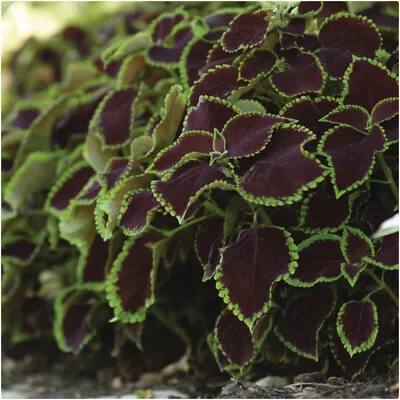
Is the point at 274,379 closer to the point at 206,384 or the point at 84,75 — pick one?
the point at 206,384

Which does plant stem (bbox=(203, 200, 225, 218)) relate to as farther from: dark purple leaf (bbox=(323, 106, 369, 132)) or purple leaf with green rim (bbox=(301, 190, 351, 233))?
dark purple leaf (bbox=(323, 106, 369, 132))

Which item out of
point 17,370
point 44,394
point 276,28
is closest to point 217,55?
point 276,28

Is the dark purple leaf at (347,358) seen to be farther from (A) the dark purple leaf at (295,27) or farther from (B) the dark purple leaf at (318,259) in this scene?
(A) the dark purple leaf at (295,27)

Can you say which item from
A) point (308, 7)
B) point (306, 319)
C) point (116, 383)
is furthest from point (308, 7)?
point (116, 383)

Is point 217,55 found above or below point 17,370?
above

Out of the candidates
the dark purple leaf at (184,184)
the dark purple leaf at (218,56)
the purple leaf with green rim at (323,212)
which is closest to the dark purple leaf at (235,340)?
the purple leaf with green rim at (323,212)

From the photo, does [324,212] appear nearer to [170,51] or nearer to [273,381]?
[273,381]
